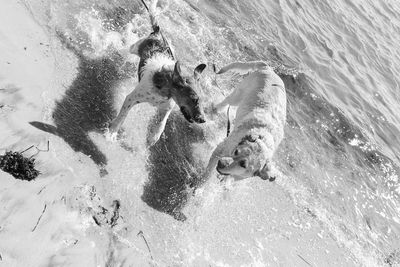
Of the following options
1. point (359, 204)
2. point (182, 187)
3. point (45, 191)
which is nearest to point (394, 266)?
point (359, 204)

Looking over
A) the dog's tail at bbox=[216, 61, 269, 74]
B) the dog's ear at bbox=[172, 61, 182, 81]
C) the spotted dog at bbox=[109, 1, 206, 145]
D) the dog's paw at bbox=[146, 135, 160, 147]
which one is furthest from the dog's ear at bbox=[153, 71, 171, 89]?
the dog's tail at bbox=[216, 61, 269, 74]

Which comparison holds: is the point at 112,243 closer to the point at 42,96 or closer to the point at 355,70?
the point at 42,96

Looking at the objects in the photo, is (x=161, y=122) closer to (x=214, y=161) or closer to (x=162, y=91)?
(x=162, y=91)

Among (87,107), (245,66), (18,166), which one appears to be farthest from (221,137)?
(18,166)

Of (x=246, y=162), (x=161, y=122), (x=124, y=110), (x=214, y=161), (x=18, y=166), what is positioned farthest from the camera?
(x=214, y=161)

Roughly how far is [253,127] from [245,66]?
6.71ft

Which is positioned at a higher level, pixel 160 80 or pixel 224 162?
pixel 160 80

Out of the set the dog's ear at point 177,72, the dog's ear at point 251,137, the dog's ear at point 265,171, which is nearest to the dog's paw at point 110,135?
the dog's ear at point 177,72

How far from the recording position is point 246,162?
220 inches

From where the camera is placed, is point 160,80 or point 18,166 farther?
point 160,80

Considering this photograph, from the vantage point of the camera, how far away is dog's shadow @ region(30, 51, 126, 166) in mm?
5660

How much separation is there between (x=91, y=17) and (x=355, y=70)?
31.9 ft

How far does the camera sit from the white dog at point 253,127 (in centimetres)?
577

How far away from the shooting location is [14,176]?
4.46 meters
